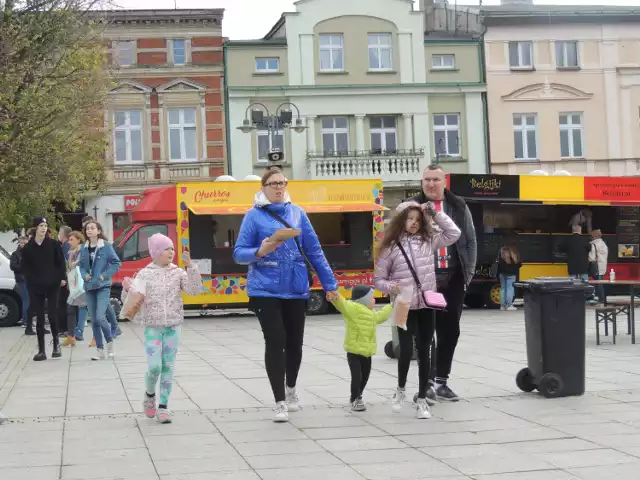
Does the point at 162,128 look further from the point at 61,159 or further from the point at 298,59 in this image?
the point at 61,159

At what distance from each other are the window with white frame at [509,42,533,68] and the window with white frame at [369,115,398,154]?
5.05 meters

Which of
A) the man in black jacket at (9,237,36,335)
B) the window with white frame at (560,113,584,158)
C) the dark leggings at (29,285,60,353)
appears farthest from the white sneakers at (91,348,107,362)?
the window with white frame at (560,113,584,158)

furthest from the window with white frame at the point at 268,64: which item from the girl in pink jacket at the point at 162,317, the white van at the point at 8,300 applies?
the girl in pink jacket at the point at 162,317

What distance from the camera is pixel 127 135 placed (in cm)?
3906

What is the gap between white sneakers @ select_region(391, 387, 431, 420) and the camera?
8352 millimetres

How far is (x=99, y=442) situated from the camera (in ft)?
25.1

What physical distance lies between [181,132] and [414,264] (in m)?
31.3

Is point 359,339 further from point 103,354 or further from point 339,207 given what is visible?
point 339,207

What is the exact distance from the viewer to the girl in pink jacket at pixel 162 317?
339 inches

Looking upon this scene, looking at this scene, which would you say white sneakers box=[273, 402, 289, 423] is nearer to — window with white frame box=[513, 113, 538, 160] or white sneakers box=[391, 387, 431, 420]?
white sneakers box=[391, 387, 431, 420]

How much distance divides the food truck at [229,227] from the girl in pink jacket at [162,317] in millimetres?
14589

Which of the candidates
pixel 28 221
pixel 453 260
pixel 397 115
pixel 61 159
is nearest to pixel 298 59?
pixel 397 115

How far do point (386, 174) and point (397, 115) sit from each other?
249 centimetres

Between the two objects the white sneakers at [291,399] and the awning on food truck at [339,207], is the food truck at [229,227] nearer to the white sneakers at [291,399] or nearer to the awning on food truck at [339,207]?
the awning on food truck at [339,207]
